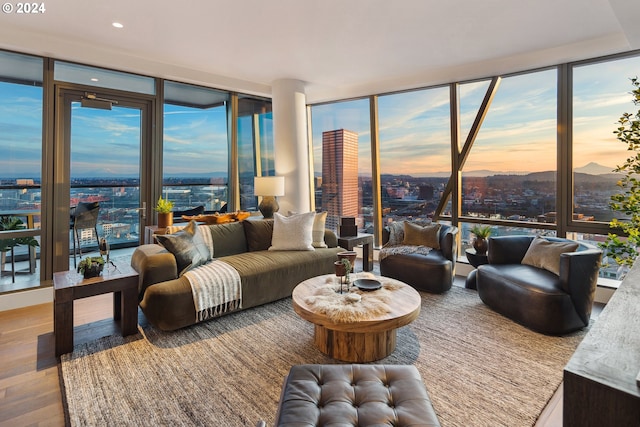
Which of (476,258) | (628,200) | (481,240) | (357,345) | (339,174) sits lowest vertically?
(357,345)

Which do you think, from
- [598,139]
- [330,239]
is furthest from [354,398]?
[598,139]

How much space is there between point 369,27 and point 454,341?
3.03 metres

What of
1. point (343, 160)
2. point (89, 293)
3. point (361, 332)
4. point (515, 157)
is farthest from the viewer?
point (343, 160)

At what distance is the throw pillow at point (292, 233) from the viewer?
13.4 feet

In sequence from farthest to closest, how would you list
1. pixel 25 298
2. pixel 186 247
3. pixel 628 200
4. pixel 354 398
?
pixel 25 298
pixel 628 200
pixel 186 247
pixel 354 398

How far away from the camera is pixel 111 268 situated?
2.99 m

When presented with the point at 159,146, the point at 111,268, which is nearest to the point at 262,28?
the point at 159,146

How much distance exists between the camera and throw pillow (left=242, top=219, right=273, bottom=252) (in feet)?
13.7

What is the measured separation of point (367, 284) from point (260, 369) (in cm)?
112

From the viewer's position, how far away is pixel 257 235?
4.19m

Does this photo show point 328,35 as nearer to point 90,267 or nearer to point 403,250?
point 403,250

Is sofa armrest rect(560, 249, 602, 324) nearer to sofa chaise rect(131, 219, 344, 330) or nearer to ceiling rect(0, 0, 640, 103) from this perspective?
ceiling rect(0, 0, 640, 103)

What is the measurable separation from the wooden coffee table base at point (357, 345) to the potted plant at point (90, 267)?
193cm

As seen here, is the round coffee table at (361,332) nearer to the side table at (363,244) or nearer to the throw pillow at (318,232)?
the throw pillow at (318,232)
